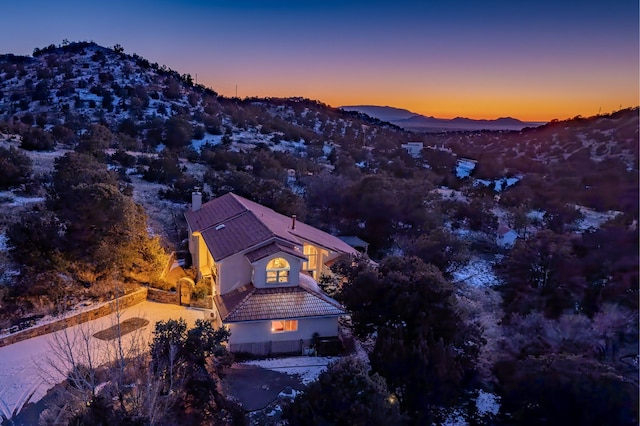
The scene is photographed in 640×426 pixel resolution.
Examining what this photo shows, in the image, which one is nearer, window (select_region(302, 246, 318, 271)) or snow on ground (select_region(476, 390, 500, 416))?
snow on ground (select_region(476, 390, 500, 416))

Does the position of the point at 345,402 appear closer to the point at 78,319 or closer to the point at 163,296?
the point at 78,319

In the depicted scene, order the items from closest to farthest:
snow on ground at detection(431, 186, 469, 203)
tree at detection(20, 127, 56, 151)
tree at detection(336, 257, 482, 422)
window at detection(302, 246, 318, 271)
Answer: tree at detection(336, 257, 482, 422) < window at detection(302, 246, 318, 271) < tree at detection(20, 127, 56, 151) < snow on ground at detection(431, 186, 469, 203)

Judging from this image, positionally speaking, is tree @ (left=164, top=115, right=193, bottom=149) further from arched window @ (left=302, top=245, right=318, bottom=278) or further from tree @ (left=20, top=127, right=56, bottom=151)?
arched window @ (left=302, top=245, right=318, bottom=278)

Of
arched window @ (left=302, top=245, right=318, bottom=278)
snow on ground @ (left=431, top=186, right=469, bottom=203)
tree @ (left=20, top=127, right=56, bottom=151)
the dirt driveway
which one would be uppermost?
tree @ (left=20, top=127, right=56, bottom=151)

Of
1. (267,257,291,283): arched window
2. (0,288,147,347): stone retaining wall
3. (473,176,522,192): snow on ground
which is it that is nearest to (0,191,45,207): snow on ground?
(0,288,147,347): stone retaining wall

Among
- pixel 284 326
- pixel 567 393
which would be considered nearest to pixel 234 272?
pixel 284 326

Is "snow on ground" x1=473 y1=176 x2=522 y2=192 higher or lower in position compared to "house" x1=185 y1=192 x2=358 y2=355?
higher
